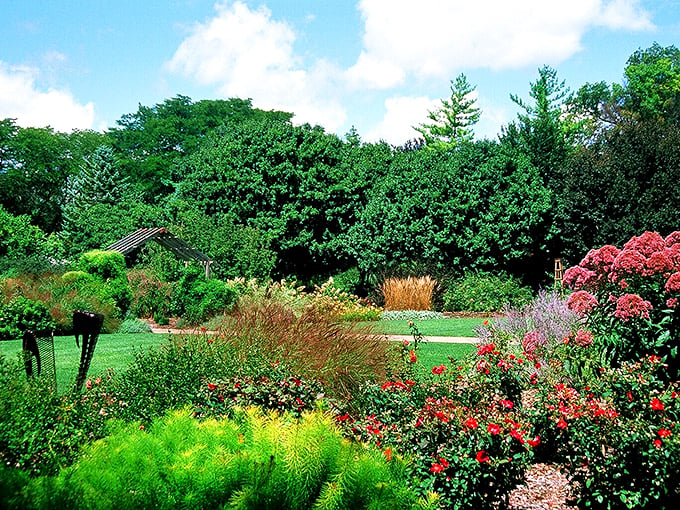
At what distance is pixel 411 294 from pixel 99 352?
965cm

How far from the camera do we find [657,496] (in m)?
3.88

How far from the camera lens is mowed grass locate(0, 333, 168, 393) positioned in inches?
342

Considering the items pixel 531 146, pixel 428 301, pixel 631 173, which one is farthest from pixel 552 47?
pixel 428 301

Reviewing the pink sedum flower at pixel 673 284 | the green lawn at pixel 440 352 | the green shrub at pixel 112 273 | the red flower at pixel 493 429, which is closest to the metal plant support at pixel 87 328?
the red flower at pixel 493 429

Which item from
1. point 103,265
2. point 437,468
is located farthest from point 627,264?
point 103,265

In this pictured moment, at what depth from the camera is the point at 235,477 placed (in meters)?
2.57

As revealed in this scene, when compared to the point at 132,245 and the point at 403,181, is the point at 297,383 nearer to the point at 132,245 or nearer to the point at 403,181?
the point at 132,245

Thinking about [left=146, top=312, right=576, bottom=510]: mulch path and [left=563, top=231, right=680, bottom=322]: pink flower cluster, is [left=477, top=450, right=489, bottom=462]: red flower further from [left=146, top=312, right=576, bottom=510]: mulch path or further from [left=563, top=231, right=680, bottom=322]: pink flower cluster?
[left=563, top=231, right=680, bottom=322]: pink flower cluster

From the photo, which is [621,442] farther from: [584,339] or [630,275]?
[630,275]

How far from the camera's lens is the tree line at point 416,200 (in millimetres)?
18781

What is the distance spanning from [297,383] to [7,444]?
1.89 metres

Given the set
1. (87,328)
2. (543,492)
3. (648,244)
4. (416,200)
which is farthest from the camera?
(416,200)

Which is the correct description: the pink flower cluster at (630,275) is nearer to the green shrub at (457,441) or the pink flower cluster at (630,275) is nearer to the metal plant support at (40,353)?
the green shrub at (457,441)

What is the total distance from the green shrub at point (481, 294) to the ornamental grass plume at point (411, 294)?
2.13 ft
